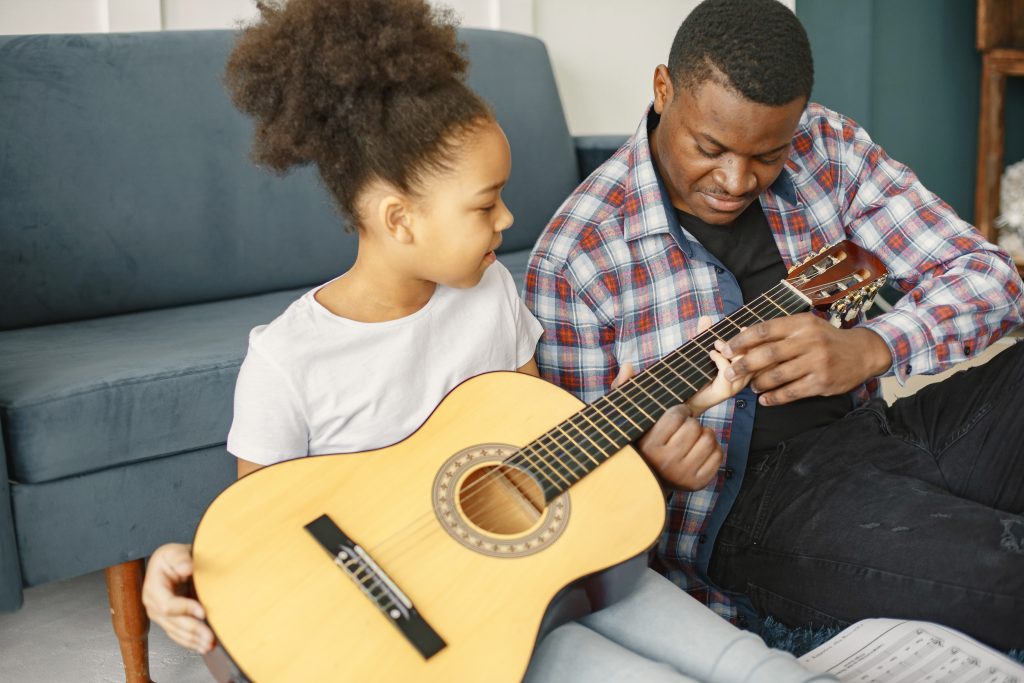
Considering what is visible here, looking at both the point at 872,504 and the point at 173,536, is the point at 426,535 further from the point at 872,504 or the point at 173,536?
the point at 173,536

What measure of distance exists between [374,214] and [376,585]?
42cm

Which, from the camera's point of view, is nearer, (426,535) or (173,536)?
(426,535)

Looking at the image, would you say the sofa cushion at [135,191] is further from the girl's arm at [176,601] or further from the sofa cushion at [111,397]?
the girl's arm at [176,601]

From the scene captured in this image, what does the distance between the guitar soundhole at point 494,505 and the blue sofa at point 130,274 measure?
53 cm

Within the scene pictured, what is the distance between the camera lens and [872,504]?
4.01 ft

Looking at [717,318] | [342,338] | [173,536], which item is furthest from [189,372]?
[717,318]

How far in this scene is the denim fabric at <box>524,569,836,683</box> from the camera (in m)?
0.87

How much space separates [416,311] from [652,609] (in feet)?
1.40

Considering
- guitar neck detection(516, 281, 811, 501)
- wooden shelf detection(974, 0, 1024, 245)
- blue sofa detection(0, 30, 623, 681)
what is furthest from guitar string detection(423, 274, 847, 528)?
wooden shelf detection(974, 0, 1024, 245)

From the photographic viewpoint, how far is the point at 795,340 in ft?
3.71

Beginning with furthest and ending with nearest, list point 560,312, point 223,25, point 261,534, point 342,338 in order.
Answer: point 223,25, point 560,312, point 342,338, point 261,534

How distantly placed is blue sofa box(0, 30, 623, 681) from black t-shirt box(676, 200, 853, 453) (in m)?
0.64

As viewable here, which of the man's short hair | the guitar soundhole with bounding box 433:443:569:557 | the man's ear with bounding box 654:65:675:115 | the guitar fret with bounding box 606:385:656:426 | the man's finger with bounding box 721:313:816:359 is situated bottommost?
the guitar soundhole with bounding box 433:443:569:557

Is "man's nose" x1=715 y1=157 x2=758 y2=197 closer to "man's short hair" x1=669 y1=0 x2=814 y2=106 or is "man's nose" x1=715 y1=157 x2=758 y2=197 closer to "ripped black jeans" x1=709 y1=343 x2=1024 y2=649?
"man's short hair" x1=669 y1=0 x2=814 y2=106
